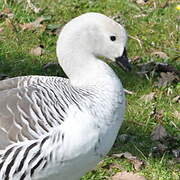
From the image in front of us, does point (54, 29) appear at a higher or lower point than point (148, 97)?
higher

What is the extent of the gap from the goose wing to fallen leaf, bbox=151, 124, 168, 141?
1.20 meters

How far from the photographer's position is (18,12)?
706 cm

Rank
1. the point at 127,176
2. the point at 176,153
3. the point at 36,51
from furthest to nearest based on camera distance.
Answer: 1. the point at 36,51
2. the point at 176,153
3. the point at 127,176

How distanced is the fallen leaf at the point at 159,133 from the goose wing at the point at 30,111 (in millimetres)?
1201

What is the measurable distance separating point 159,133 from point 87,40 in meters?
1.26

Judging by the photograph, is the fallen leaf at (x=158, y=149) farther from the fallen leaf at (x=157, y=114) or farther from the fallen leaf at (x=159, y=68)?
the fallen leaf at (x=159, y=68)

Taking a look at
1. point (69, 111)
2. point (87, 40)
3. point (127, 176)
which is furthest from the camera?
point (127, 176)

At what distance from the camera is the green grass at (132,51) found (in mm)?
5012

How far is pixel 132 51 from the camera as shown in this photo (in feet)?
21.3

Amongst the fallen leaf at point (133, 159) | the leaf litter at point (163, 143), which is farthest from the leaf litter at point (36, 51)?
the fallen leaf at point (133, 159)

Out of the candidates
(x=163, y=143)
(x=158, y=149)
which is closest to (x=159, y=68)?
(x=163, y=143)

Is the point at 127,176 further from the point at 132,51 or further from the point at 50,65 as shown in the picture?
the point at 132,51

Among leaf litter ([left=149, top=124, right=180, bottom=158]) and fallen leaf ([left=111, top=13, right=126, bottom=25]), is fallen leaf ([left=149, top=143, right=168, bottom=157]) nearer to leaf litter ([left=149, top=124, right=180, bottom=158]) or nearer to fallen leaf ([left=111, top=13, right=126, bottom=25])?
leaf litter ([left=149, top=124, right=180, bottom=158])

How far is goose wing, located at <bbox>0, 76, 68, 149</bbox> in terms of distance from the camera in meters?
4.09
